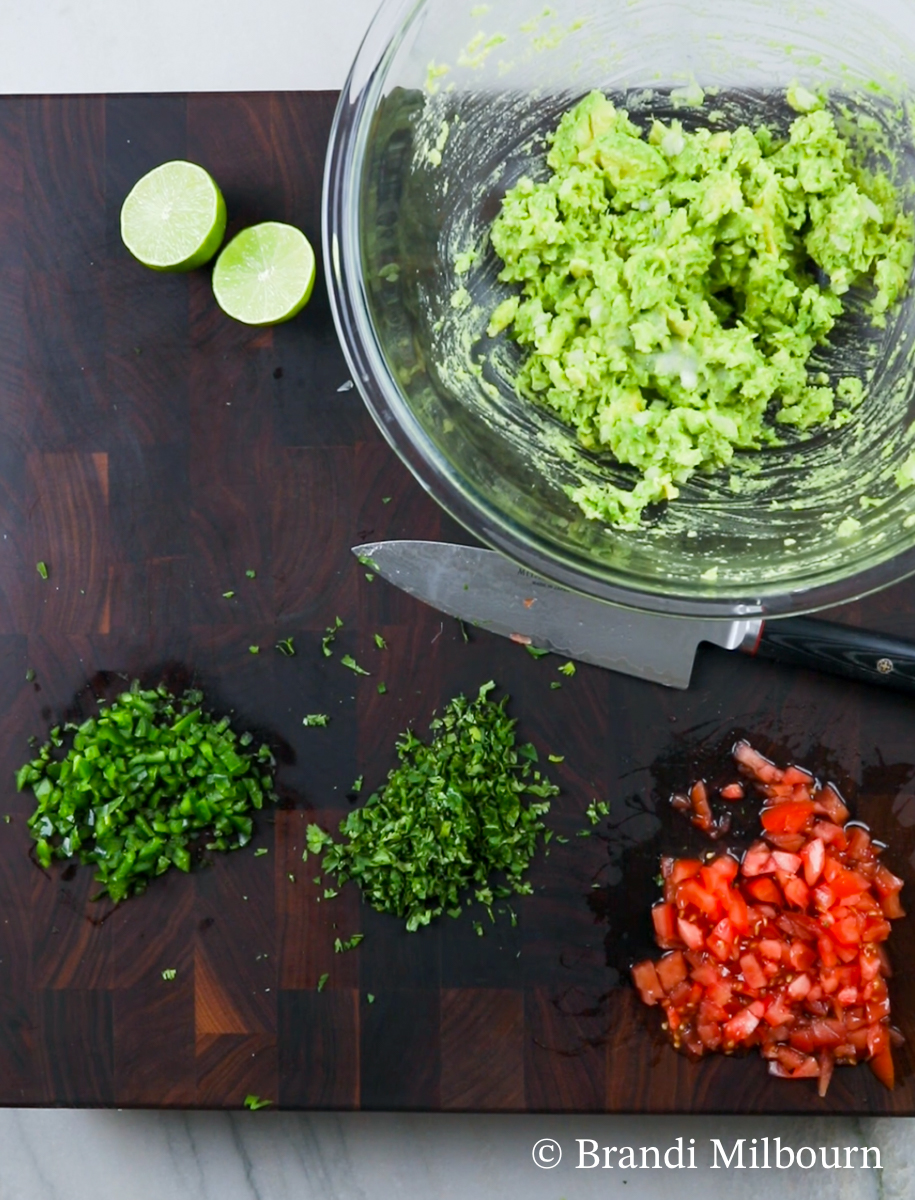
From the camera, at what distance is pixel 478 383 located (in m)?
1.81

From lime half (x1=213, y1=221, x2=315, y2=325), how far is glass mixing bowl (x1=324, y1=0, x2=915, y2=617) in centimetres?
25

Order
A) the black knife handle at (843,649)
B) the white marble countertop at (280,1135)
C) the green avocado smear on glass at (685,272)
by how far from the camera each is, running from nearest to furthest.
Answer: the green avocado smear on glass at (685,272)
the black knife handle at (843,649)
the white marble countertop at (280,1135)

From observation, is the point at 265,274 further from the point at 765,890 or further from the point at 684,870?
the point at 765,890

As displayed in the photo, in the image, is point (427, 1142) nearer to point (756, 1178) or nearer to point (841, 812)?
point (756, 1178)

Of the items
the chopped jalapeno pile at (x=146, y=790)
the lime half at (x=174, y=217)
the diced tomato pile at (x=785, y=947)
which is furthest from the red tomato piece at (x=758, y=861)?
the lime half at (x=174, y=217)

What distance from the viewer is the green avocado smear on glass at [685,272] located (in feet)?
5.28

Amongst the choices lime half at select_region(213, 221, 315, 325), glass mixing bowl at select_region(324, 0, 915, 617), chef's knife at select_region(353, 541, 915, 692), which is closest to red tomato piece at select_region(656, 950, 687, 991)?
chef's knife at select_region(353, 541, 915, 692)

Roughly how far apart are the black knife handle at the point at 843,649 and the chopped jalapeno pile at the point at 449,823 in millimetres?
480

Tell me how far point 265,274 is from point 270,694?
749 millimetres

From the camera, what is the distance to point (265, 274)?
75.2 inches

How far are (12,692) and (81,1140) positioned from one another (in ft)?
3.10

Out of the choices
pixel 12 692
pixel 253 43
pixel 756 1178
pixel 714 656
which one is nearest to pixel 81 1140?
pixel 12 692

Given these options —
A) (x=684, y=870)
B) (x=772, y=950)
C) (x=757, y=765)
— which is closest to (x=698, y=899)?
(x=684, y=870)

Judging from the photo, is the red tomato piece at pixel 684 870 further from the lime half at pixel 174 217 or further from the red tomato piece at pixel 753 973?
the lime half at pixel 174 217
